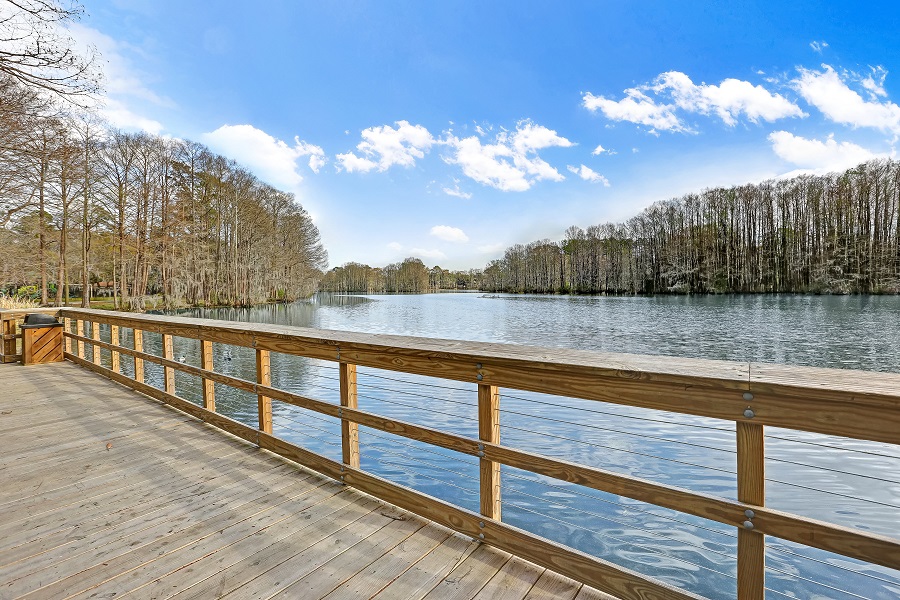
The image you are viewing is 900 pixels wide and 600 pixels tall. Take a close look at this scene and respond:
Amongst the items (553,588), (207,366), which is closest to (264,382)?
(207,366)

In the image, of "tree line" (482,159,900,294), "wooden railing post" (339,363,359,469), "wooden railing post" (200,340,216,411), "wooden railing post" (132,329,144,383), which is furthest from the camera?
"tree line" (482,159,900,294)

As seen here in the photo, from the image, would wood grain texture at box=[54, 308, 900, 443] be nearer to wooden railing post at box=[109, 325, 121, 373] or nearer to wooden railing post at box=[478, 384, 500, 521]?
wooden railing post at box=[478, 384, 500, 521]

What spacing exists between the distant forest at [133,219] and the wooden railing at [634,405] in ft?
26.6

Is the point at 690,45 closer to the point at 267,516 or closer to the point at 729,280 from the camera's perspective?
the point at 729,280

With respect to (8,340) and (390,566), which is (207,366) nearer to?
(390,566)

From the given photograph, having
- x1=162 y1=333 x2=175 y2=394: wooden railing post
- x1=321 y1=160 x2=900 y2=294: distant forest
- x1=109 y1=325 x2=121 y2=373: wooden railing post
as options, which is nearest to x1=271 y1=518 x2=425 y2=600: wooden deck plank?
x1=162 y1=333 x2=175 y2=394: wooden railing post

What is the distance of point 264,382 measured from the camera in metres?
3.16

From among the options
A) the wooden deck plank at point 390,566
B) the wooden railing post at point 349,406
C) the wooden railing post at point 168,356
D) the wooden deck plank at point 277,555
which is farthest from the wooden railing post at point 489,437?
the wooden railing post at point 168,356

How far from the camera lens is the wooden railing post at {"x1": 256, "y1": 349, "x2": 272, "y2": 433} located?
308cm

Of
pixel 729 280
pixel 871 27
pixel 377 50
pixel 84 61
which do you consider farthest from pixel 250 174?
pixel 729 280

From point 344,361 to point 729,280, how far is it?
6414cm

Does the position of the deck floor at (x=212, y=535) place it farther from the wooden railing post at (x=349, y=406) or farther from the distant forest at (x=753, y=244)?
the distant forest at (x=753, y=244)

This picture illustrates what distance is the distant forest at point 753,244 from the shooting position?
4472 centimetres

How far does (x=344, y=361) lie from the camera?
8.23 ft
